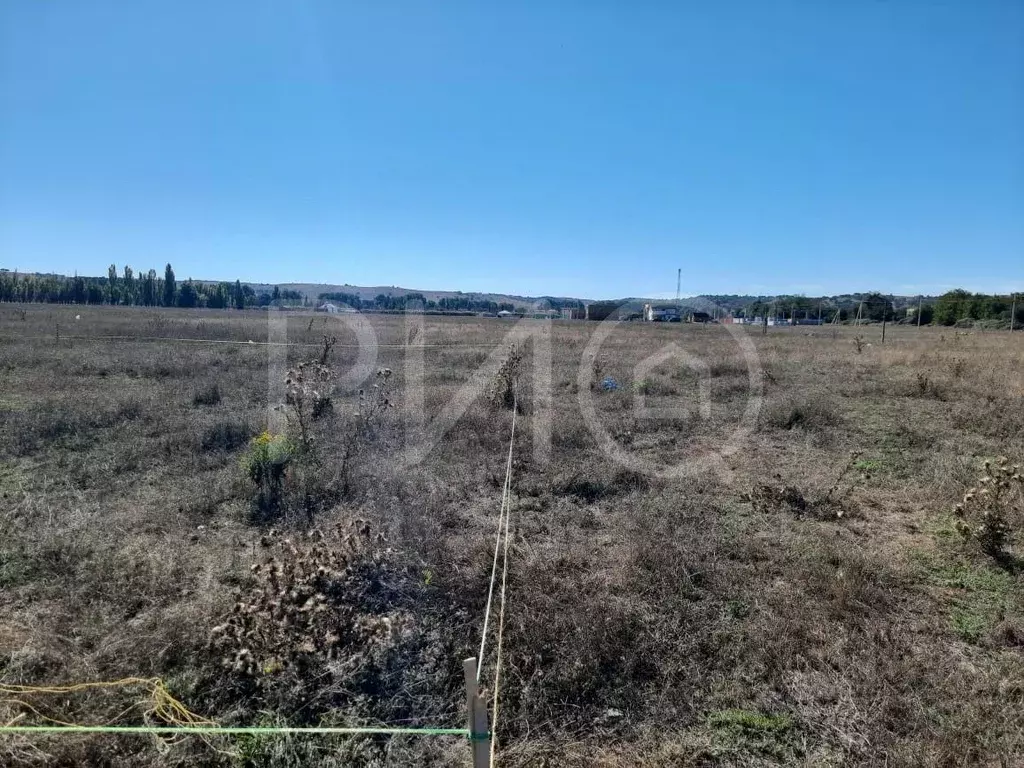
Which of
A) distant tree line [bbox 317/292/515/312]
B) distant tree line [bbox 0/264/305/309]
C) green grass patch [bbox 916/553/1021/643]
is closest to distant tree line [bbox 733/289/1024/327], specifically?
distant tree line [bbox 317/292/515/312]

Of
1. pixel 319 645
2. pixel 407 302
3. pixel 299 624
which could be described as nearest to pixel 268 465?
pixel 299 624

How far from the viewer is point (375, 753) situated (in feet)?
7.39

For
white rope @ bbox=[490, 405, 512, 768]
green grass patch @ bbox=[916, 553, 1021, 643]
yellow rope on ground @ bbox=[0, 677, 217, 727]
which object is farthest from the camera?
green grass patch @ bbox=[916, 553, 1021, 643]

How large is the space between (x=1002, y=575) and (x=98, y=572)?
17.9 ft

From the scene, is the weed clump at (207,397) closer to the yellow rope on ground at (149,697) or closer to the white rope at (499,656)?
the white rope at (499,656)

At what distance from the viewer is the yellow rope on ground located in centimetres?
235

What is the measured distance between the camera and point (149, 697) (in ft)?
8.00

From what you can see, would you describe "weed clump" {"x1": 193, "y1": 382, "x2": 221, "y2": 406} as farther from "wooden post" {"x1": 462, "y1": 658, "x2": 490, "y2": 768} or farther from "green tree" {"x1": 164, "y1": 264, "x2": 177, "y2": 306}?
"green tree" {"x1": 164, "y1": 264, "x2": 177, "y2": 306}

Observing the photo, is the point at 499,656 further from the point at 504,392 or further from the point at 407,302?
the point at 407,302

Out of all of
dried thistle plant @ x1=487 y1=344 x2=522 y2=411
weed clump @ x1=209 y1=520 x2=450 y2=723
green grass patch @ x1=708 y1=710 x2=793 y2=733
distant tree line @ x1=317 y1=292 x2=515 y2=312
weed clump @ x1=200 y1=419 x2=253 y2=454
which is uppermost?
distant tree line @ x1=317 y1=292 x2=515 y2=312

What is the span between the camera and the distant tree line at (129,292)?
198ft

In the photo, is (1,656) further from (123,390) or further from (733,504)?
(123,390)

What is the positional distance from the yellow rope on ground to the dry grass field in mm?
32

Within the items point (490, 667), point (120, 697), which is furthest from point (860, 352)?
point (120, 697)
